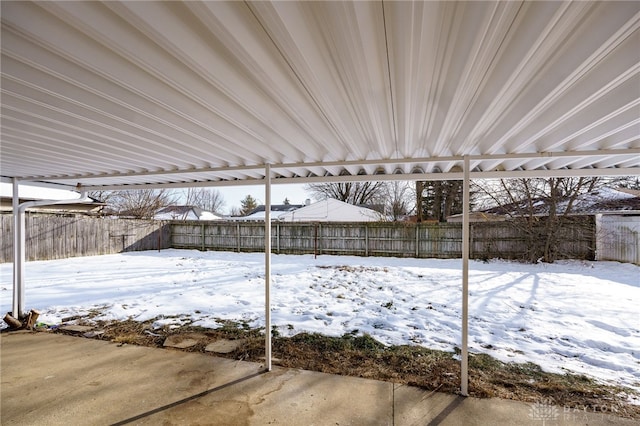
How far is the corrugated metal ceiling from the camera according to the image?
0.96 m

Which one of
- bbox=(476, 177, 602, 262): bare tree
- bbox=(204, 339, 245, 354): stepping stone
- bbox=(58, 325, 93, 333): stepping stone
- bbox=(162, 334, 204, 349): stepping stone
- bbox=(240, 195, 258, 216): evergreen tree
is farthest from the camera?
bbox=(240, 195, 258, 216): evergreen tree

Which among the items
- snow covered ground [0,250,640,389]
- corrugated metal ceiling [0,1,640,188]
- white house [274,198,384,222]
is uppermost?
corrugated metal ceiling [0,1,640,188]

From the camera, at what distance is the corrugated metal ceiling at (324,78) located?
37.8 inches

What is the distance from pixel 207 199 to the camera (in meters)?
33.5

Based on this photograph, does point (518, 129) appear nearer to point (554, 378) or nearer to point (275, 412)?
point (554, 378)

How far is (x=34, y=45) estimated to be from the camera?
111 centimetres

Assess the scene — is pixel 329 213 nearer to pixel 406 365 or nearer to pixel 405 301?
pixel 405 301

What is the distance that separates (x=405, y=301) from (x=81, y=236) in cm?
1130

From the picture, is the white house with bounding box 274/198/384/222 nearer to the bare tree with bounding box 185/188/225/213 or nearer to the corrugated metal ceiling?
the corrugated metal ceiling

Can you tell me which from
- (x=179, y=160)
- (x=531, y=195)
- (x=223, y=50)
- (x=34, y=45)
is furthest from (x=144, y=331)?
(x=531, y=195)

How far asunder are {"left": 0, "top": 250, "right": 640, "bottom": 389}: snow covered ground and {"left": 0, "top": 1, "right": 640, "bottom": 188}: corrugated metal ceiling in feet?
7.28

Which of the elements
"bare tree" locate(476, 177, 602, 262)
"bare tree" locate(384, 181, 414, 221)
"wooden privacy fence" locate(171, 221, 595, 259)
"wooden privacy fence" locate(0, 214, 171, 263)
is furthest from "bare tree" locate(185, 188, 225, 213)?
"bare tree" locate(476, 177, 602, 262)

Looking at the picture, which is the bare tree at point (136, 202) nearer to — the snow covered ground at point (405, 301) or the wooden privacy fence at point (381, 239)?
the wooden privacy fence at point (381, 239)

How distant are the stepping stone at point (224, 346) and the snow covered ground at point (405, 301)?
60 centimetres
